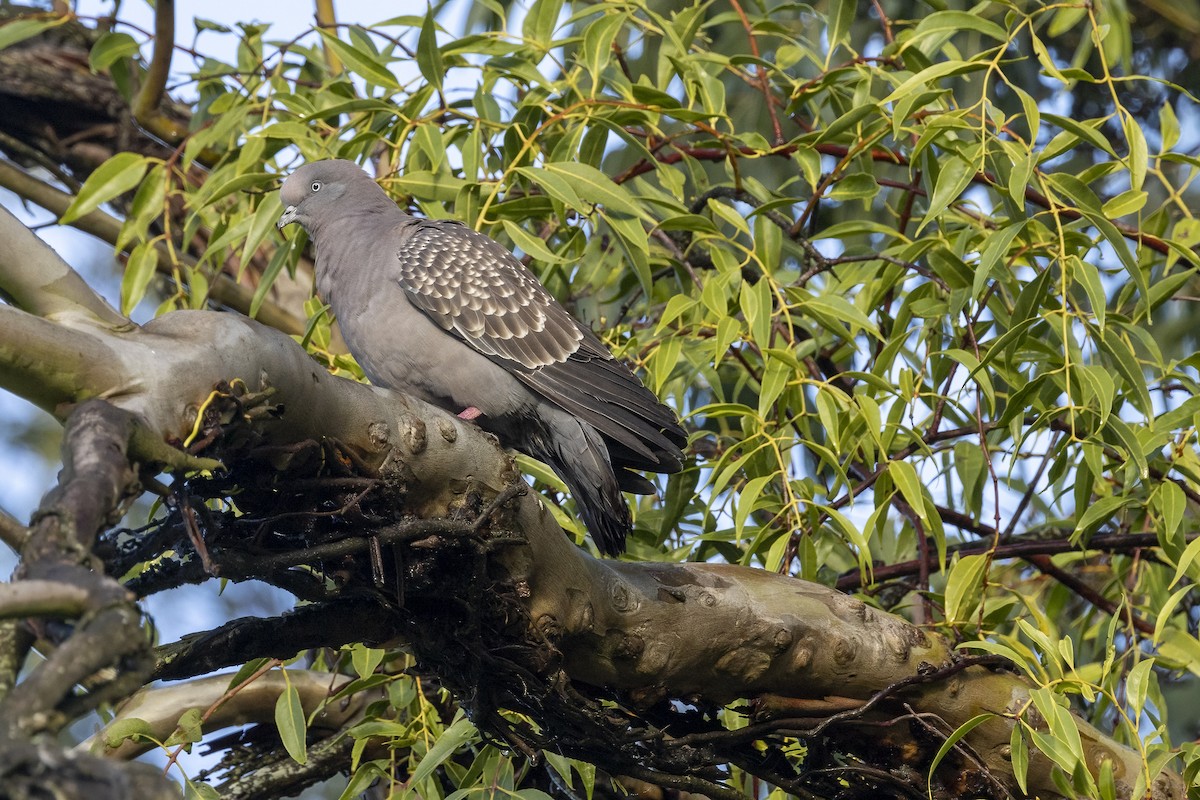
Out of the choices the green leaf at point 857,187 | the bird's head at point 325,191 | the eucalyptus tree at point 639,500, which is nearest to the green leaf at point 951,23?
the eucalyptus tree at point 639,500

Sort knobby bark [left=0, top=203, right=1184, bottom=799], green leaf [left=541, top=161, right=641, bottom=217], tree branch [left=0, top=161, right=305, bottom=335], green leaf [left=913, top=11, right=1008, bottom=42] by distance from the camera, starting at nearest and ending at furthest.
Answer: knobby bark [left=0, top=203, right=1184, bottom=799], green leaf [left=541, top=161, right=641, bottom=217], green leaf [left=913, top=11, right=1008, bottom=42], tree branch [left=0, top=161, right=305, bottom=335]

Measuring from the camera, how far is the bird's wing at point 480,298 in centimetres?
318

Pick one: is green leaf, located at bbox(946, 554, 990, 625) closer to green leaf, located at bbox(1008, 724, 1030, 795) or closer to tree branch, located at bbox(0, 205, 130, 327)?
green leaf, located at bbox(1008, 724, 1030, 795)

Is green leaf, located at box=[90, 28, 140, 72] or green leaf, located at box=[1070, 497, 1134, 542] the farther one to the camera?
green leaf, located at box=[90, 28, 140, 72]

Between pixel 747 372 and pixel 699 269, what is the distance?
0.59m

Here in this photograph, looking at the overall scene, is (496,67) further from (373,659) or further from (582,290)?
(373,659)

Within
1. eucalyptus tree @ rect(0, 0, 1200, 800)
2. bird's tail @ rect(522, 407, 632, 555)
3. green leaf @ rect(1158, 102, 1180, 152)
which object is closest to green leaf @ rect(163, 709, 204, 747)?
eucalyptus tree @ rect(0, 0, 1200, 800)

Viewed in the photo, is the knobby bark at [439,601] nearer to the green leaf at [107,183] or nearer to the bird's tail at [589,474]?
the bird's tail at [589,474]

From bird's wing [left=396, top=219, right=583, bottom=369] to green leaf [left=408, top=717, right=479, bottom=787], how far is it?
102 centimetres

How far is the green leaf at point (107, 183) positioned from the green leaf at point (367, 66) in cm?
61

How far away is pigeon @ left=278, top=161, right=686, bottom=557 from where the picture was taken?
119 inches

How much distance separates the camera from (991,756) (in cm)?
265

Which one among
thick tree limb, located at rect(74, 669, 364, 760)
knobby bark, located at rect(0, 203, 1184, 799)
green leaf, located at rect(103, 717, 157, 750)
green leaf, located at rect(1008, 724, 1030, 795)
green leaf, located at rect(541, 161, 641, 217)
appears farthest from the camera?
thick tree limb, located at rect(74, 669, 364, 760)

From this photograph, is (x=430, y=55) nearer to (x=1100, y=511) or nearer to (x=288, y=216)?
(x=288, y=216)
